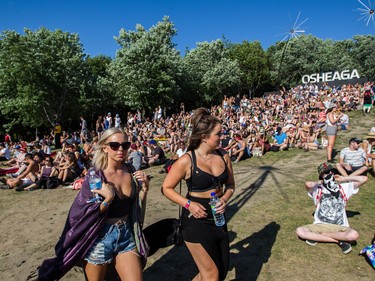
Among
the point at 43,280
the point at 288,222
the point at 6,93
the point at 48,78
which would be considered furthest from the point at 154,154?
the point at 6,93

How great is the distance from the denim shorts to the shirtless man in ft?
27.3

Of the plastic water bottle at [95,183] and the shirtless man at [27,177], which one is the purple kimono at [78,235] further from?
the shirtless man at [27,177]

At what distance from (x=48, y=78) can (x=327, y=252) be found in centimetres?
2769

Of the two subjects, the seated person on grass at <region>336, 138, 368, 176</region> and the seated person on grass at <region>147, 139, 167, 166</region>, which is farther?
the seated person on grass at <region>147, 139, 167, 166</region>

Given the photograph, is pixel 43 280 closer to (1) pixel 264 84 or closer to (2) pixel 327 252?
(2) pixel 327 252

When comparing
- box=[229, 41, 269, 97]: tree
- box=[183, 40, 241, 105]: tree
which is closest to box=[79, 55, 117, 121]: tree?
box=[183, 40, 241, 105]: tree

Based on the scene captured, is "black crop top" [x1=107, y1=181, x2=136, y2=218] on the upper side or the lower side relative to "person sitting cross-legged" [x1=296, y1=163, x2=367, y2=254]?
upper

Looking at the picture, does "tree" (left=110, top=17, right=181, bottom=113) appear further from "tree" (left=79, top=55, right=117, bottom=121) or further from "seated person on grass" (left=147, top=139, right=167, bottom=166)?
"seated person on grass" (left=147, top=139, right=167, bottom=166)

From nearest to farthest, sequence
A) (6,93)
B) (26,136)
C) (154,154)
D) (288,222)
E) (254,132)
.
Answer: (288,222)
(154,154)
(254,132)
(6,93)
(26,136)

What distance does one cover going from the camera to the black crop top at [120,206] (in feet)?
9.24

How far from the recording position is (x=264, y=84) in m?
56.0

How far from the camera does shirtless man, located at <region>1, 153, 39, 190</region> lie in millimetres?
9914

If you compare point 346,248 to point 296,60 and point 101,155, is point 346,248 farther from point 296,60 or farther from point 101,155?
point 296,60

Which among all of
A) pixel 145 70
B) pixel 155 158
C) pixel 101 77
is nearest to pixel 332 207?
pixel 155 158
